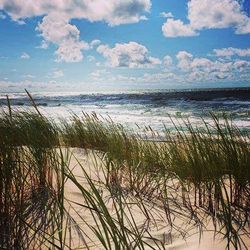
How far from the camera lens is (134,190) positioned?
2.91m

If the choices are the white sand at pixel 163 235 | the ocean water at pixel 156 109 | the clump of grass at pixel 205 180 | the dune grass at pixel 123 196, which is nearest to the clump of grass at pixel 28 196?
the dune grass at pixel 123 196

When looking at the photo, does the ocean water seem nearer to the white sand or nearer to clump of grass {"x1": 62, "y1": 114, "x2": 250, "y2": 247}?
clump of grass {"x1": 62, "y1": 114, "x2": 250, "y2": 247}

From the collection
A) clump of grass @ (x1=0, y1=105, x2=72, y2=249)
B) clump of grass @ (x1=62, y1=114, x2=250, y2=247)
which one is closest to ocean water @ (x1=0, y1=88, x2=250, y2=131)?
clump of grass @ (x1=62, y1=114, x2=250, y2=247)

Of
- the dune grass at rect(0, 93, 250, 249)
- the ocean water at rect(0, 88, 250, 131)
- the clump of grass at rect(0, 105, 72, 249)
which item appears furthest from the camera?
the ocean water at rect(0, 88, 250, 131)

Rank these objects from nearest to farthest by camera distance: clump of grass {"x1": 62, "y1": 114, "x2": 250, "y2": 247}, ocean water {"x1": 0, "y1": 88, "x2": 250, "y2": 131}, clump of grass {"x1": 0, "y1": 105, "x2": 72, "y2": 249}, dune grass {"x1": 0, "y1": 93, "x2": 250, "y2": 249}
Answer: clump of grass {"x1": 0, "y1": 105, "x2": 72, "y2": 249}, dune grass {"x1": 0, "y1": 93, "x2": 250, "y2": 249}, clump of grass {"x1": 62, "y1": 114, "x2": 250, "y2": 247}, ocean water {"x1": 0, "y1": 88, "x2": 250, "y2": 131}

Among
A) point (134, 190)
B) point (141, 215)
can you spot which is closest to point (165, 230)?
point (141, 215)

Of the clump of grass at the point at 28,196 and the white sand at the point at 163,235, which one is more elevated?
the clump of grass at the point at 28,196

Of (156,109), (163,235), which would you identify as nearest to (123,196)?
(163,235)

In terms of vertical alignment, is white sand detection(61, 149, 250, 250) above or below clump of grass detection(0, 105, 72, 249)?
below

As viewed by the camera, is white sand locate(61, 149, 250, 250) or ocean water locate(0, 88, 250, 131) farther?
ocean water locate(0, 88, 250, 131)

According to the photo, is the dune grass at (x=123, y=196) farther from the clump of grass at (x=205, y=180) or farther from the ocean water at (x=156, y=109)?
the ocean water at (x=156, y=109)

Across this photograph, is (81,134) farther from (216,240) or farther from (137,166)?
(216,240)

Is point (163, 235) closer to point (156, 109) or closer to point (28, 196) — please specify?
point (28, 196)

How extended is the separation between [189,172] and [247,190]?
A: 0.57m
